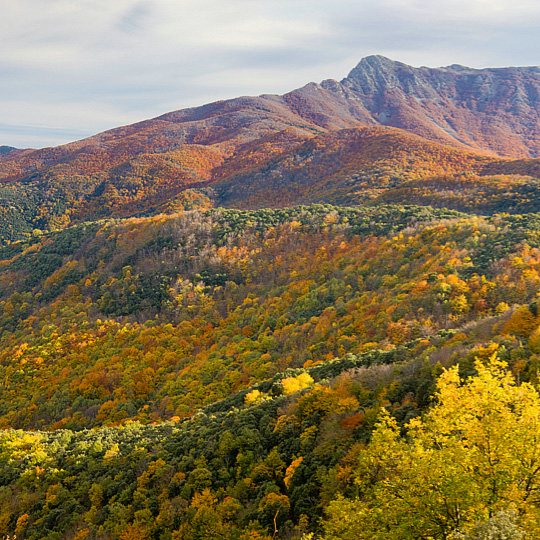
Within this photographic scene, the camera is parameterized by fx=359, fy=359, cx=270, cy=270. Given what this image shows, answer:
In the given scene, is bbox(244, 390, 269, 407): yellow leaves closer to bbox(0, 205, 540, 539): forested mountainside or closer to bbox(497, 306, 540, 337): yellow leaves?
bbox(0, 205, 540, 539): forested mountainside

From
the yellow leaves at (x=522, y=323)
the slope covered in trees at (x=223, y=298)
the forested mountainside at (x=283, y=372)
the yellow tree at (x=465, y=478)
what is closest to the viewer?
the yellow tree at (x=465, y=478)

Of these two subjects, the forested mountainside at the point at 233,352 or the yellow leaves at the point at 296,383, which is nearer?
the forested mountainside at the point at 233,352

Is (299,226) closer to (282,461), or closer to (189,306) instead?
(189,306)

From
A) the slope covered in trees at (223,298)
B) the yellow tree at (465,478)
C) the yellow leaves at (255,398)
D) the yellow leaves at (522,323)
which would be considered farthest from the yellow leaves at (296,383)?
the yellow tree at (465,478)

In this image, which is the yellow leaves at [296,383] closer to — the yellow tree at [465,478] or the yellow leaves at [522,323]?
the yellow leaves at [522,323]

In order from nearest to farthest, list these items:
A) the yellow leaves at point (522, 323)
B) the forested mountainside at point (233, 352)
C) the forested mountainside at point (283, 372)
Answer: the forested mountainside at point (283, 372) < the forested mountainside at point (233, 352) < the yellow leaves at point (522, 323)

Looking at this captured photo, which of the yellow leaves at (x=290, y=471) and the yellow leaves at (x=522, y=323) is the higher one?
the yellow leaves at (x=522, y=323)

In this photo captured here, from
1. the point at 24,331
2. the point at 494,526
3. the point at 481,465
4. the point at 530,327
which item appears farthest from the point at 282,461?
the point at 24,331

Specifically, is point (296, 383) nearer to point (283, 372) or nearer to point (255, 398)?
point (255, 398)
